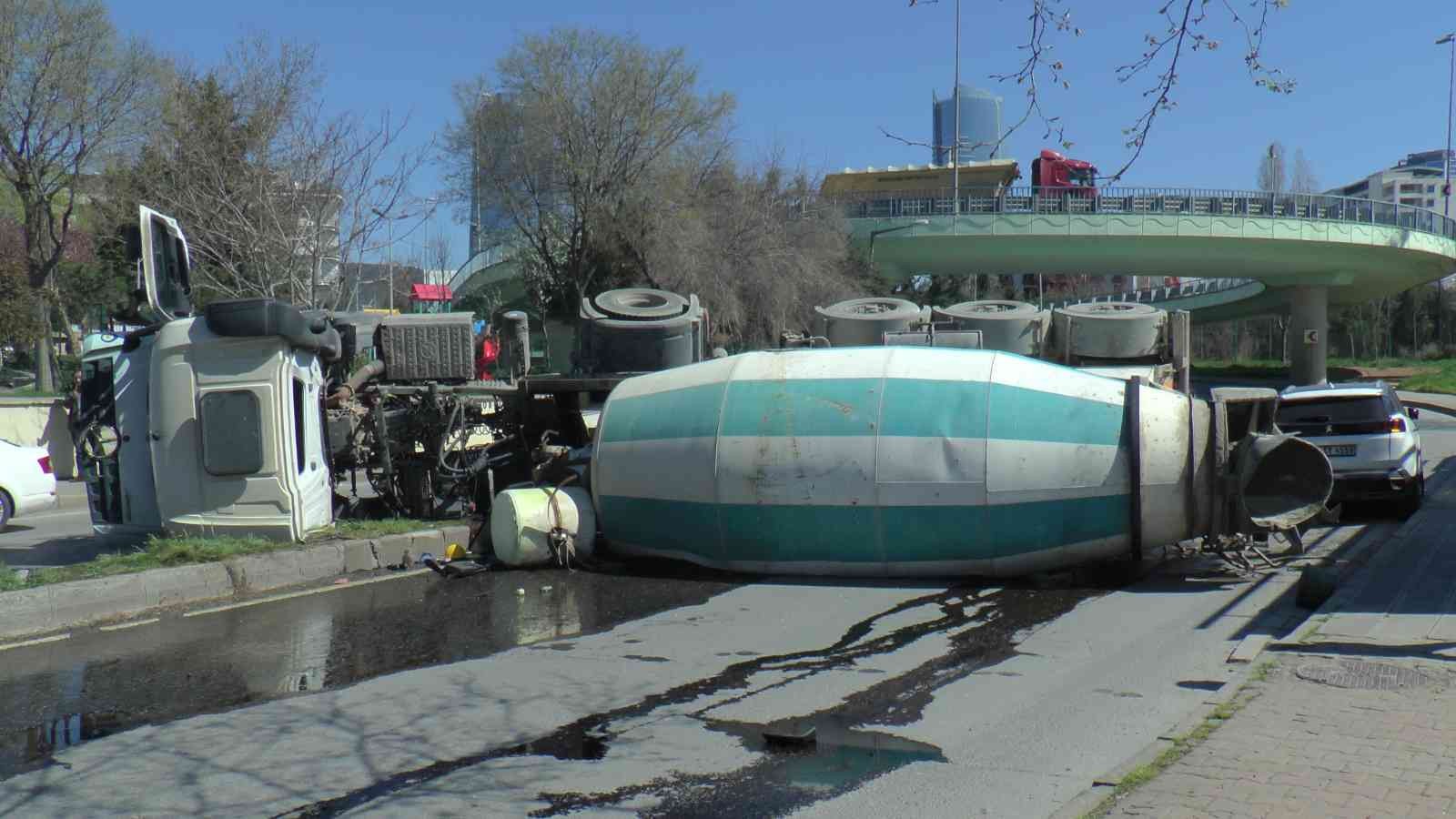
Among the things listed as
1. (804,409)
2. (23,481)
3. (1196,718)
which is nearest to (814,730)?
(1196,718)

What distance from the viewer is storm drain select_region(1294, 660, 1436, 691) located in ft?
22.1

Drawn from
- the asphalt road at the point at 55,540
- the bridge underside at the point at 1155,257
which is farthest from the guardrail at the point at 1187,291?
the asphalt road at the point at 55,540

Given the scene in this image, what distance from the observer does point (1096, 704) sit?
675 cm

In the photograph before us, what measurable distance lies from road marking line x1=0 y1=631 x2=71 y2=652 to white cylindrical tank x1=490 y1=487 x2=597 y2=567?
3761 millimetres

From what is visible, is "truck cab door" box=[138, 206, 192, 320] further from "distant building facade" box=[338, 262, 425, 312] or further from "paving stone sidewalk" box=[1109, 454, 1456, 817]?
"distant building facade" box=[338, 262, 425, 312]

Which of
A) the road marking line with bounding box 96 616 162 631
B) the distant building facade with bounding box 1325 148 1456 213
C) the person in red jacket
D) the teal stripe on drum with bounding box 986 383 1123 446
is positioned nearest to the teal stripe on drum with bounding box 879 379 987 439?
the teal stripe on drum with bounding box 986 383 1123 446

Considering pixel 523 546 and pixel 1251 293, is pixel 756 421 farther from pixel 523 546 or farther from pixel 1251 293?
pixel 1251 293

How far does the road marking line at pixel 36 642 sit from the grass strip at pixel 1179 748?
7192 mm

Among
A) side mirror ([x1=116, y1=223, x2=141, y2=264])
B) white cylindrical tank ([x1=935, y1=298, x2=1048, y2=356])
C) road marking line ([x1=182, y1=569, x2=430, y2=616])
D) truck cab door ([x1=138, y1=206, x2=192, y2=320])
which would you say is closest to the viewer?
road marking line ([x1=182, y1=569, x2=430, y2=616])

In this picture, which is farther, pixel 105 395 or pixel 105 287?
pixel 105 287

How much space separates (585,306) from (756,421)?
15.5ft

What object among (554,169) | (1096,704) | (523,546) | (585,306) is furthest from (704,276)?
(1096,704)

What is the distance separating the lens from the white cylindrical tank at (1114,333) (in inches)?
598

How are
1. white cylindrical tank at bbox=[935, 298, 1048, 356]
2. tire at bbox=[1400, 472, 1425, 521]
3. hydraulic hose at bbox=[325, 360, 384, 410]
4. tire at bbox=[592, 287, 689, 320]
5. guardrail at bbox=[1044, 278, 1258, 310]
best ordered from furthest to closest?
guardrail at bbox=[1044, 278, 1258, 310]
white cylindrical tank at bbox=[935, 298, 1048, 356]
tire at bbox=[1400, 472, 1425, 521]
tire at bbox=[592, 287, 689, 320]
hydraulic hose at bbox=[325, 360, 384, 410]
